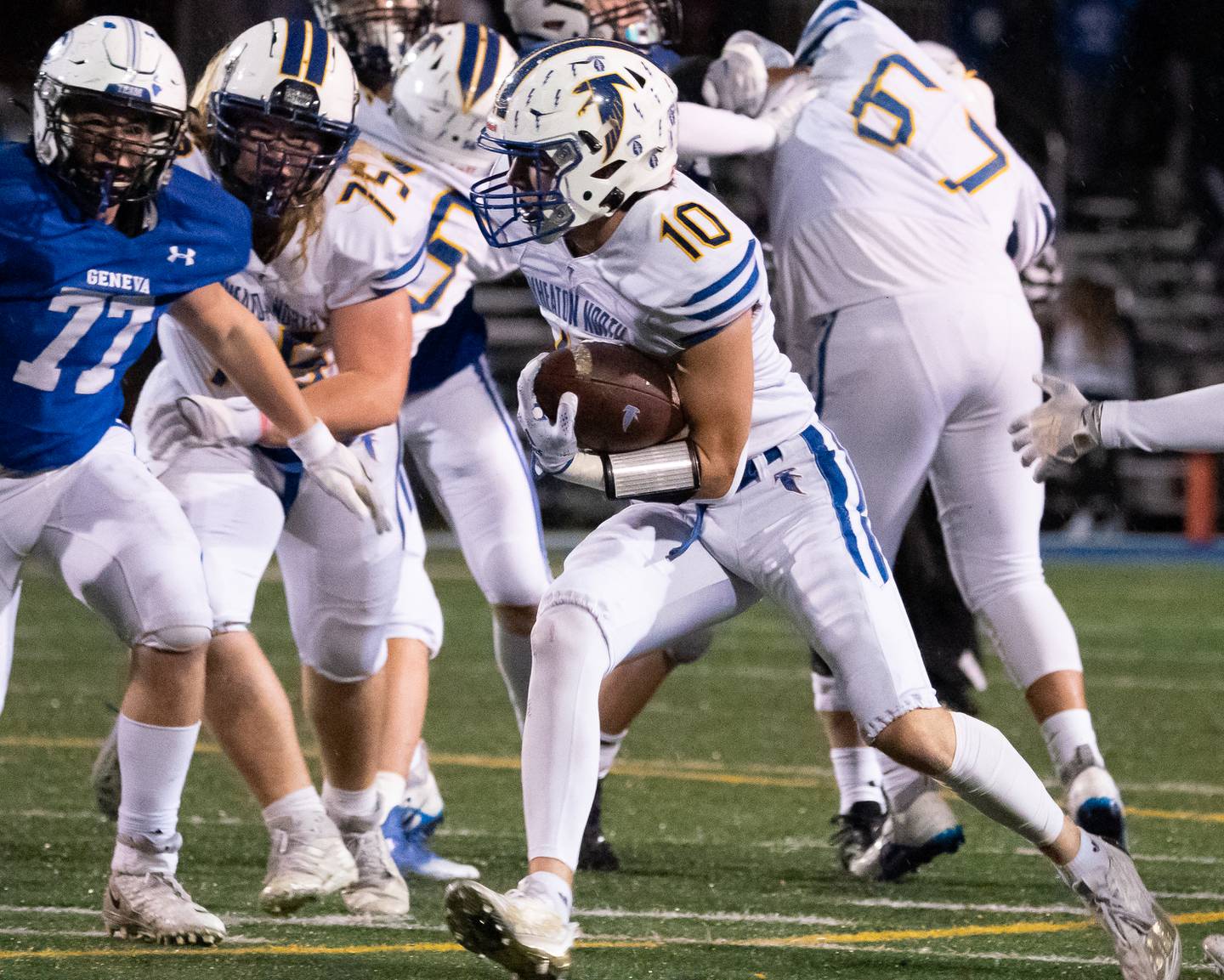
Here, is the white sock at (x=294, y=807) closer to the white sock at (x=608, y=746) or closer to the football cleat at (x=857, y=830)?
the white sock at (x=608, y=746)

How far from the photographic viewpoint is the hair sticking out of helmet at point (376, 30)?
15.2ft

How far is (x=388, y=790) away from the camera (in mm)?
4168

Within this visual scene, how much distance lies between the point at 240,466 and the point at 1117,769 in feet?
9.15

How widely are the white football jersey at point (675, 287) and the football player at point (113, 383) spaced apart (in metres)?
0.61

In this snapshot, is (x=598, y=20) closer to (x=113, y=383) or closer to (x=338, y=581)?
(x=338, y=581)

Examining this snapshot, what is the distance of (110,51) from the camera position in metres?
3.32

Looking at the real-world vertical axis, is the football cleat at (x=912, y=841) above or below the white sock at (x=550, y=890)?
below

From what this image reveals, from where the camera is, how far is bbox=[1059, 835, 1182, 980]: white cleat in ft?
10.1

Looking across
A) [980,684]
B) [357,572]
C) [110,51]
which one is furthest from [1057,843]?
[980,684]

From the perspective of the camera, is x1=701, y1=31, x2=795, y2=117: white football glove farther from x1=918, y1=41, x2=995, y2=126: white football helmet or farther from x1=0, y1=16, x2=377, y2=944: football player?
x1=0, y1=16, x2=377, y2=944: football player

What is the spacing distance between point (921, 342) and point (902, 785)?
896 mm

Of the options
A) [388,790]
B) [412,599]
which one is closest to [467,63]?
[412,599]

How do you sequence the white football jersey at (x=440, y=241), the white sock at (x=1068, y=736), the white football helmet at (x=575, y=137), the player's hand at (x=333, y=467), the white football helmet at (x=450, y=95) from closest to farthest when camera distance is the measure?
the white football helmet at (x=575, y=137) → the player's hand at (x=333, y=467) → the white sock at (x=1068, y=736) → the white football jersey at (x=440, y=241) → the white football helmet at (x=450, y=95)

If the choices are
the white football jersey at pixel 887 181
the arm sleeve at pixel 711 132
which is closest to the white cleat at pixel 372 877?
the white football jersey at pixel 887 181
